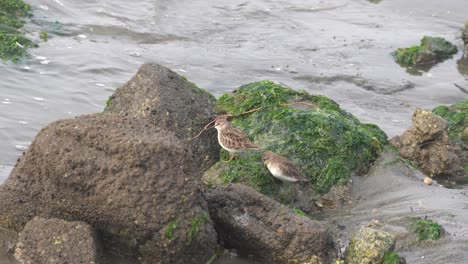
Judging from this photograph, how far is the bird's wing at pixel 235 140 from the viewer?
711 cm

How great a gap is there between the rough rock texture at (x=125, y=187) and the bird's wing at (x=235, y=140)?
4.20 feet

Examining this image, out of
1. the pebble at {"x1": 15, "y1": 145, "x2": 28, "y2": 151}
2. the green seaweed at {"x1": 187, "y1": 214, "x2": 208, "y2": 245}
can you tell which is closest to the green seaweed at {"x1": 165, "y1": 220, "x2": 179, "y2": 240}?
the green seaweed at {"x1": 187, "y1": 214, "x2": 208, "y2": 245}

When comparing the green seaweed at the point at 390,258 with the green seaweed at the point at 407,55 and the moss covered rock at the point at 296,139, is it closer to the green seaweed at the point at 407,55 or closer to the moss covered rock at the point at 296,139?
the moss covered rock at the point at 296,139

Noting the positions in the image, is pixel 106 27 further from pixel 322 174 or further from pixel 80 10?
pixel 322 174

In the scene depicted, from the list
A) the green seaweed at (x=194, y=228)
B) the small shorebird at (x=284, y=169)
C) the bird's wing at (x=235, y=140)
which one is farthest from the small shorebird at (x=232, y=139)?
the green seaweed at (x=194, y=228)

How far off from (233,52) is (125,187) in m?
7.19

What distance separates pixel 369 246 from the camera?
568 centimetres

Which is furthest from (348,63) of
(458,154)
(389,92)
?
(458,154)

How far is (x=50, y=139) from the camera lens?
602cm

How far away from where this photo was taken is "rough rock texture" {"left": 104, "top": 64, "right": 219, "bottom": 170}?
24.1ft

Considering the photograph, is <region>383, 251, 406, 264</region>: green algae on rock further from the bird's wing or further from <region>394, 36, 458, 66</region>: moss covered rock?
<region>394, 36, 458, 66</region>: moss covered rock

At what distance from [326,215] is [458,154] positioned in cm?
226

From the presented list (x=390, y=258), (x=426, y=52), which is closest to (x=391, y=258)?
(x=390, y=258)

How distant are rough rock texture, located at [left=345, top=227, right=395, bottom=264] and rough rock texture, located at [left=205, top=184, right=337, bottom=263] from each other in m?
0.19
